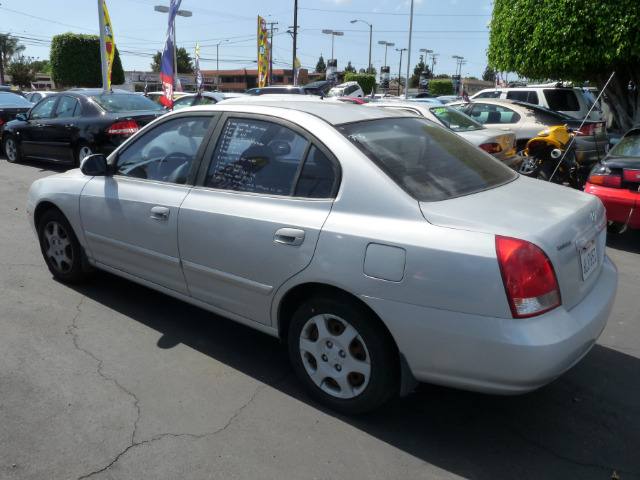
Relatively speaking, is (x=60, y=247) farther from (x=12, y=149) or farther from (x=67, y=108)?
(x=12, y=149)

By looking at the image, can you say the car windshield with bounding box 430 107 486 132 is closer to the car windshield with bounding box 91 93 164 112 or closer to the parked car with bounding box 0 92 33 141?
the car windshield with bounding box 91 93 164 112

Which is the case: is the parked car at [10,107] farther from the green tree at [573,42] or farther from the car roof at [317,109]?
the car roof at [317,109]

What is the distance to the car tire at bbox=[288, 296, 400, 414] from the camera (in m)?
2.70

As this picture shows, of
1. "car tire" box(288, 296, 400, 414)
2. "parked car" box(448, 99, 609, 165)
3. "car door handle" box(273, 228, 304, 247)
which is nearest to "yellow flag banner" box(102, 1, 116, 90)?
"parked car" box(448, 99, 609, 165)

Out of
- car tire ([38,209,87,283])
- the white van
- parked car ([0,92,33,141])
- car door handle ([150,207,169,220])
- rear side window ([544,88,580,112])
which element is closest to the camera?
car door handle ([150,207,169,220])

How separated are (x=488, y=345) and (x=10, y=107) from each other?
1466cm

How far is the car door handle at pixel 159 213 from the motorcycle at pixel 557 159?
662 centimetres

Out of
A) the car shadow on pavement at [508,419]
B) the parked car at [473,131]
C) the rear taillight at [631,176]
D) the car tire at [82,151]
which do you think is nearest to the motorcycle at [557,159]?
the parked car at [473,131]

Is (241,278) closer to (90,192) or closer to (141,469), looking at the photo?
(141,469)

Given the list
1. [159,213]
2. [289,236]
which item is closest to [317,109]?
[289,236]

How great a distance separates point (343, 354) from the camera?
2857 mm

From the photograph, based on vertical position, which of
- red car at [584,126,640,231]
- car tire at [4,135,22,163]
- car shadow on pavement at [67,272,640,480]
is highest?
red car at [584,126,640,231]

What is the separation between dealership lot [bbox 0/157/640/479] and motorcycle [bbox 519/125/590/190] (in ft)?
15.9

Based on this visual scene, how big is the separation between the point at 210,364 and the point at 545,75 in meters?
11.1
